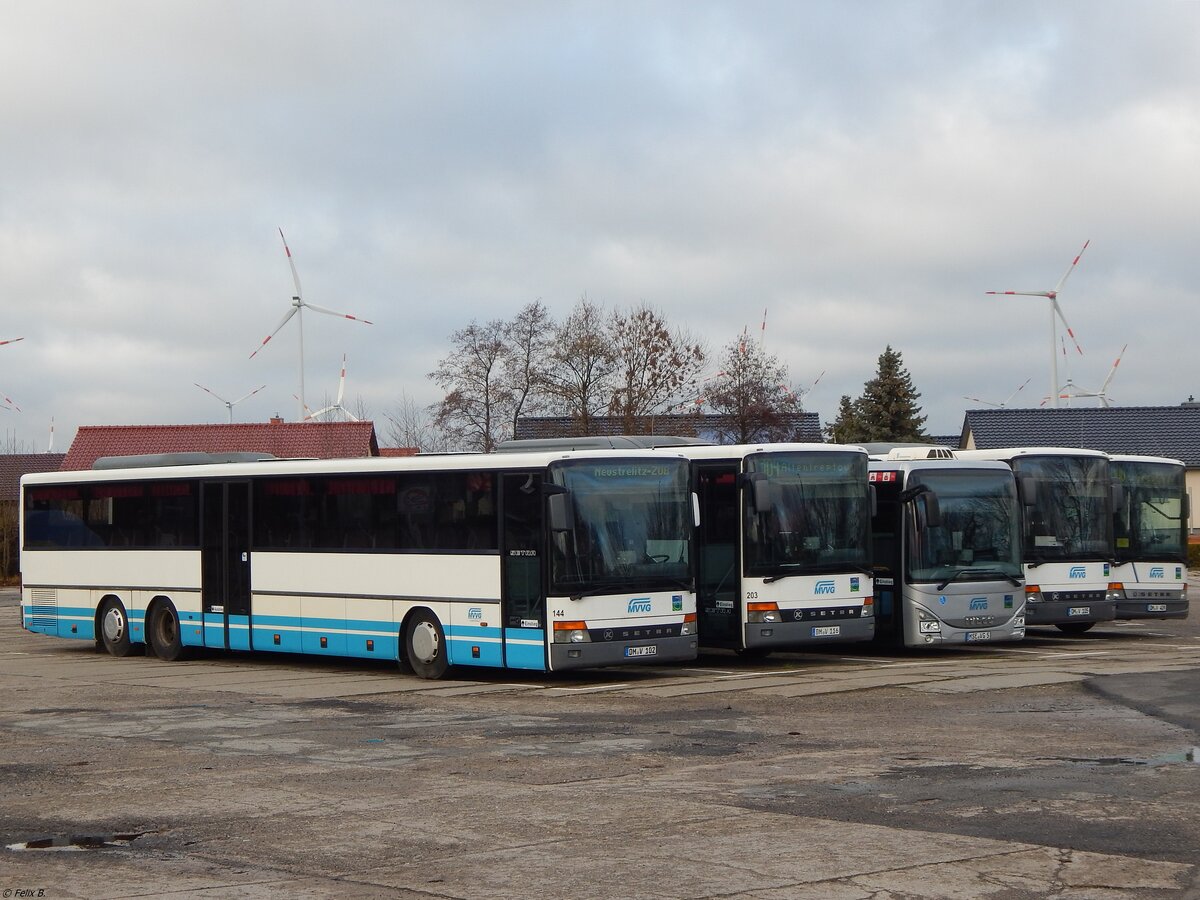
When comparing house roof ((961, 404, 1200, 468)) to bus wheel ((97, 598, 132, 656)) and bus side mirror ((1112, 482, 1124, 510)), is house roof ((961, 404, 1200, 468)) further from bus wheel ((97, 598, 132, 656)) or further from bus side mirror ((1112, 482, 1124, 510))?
bus wheel ((97, 598, 132, 656))

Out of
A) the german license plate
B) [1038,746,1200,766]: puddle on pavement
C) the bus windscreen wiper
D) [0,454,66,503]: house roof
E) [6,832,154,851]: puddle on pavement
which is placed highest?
[0,454,66,503]: house roof

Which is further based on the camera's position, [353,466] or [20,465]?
[20,465]

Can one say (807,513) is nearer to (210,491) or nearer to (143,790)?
(210,491)

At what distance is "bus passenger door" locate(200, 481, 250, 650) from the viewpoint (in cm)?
2255

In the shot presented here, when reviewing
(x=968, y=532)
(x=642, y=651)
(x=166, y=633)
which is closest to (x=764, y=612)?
(x=642, y=651)

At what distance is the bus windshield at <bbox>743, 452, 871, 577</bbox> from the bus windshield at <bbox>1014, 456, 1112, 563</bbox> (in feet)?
14.8

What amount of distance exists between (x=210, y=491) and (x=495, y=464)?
5950 millimetres

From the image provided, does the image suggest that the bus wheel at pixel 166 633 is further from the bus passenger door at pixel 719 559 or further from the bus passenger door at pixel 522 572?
the bus passenger door at pixel 719 559

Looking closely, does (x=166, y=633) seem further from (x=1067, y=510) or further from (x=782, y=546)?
(x=1067, y=510)

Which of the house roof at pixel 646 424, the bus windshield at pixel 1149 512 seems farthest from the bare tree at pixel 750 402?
the bus windshield at pixel 1149 512

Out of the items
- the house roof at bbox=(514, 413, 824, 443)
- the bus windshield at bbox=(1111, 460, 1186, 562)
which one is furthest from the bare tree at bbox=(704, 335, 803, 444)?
the bus windshield at bbox=(1111, 460, 1186, 562)

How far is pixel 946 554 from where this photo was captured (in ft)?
71.6

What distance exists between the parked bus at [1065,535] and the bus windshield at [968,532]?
1.54 metres

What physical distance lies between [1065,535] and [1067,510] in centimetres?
40
